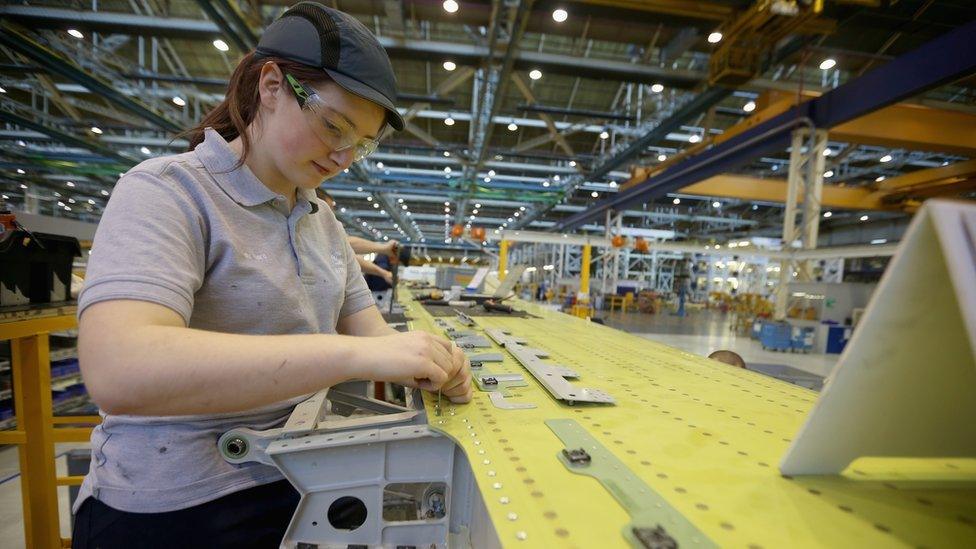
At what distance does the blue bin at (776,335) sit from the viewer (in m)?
7.82

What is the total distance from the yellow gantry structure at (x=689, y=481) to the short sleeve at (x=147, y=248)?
1.85 feet

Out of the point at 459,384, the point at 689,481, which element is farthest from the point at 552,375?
the point at 689,481

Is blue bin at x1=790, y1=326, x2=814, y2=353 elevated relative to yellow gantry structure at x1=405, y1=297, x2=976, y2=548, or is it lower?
lower

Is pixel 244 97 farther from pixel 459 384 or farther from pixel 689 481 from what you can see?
pixel 689 481

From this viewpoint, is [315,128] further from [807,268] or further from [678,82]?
[807,268]

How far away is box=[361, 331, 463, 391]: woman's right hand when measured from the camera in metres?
0.74

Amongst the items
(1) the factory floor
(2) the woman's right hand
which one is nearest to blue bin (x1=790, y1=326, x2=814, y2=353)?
(1) the factory floor

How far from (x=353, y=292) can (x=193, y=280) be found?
2.05 feet

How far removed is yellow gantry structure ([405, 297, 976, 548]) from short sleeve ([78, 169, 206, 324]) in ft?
1.85

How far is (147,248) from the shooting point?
0.65m

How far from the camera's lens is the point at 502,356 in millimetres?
1608

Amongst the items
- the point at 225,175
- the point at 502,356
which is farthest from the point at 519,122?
the point at 225,175

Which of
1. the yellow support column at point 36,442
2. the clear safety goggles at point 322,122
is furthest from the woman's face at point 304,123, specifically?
the yellow support column at point 36,442

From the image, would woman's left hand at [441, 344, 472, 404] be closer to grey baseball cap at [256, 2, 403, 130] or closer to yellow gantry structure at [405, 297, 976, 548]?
yellow gantry structure at [405, 297, 976, 548]
